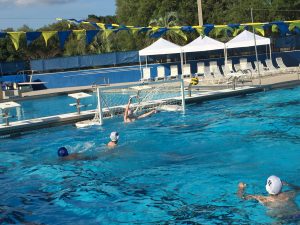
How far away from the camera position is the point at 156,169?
9062 millimetres

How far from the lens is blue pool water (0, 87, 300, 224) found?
6848mm

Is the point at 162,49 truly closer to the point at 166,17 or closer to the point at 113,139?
the point at 166,17

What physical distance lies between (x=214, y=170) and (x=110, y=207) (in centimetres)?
250

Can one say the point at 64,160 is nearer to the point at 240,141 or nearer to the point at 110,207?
the point at 110,207

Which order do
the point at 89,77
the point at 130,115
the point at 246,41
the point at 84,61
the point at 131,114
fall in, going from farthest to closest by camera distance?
the point at 84,61 < the point at 89,77 < the point at 246,41 < the point at 131,114 < the point at 130,115

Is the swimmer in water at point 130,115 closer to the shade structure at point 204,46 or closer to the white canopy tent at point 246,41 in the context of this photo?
the shade structure at point 204,46

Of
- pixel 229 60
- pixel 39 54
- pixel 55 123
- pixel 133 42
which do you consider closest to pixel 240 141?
pixel 55 123

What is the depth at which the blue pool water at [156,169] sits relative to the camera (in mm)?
6848

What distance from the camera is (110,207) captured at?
282 inches

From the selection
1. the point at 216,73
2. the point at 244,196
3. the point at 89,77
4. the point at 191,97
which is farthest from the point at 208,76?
the point at 244,196

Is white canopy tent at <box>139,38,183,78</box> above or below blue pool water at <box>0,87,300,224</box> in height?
above

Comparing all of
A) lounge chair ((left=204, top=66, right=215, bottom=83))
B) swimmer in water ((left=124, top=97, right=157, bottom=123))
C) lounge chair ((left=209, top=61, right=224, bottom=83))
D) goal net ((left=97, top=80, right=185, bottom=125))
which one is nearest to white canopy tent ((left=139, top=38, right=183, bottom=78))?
lounge chair ((left=204, top=66, right=215, bottom=83))

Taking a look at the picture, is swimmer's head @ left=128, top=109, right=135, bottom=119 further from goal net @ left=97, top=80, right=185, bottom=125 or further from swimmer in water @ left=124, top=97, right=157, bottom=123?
goal net @ left=97, top=80, right=185, bottom=125

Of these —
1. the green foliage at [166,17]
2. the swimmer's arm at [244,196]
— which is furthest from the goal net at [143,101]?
the green foliage at [166,17]
